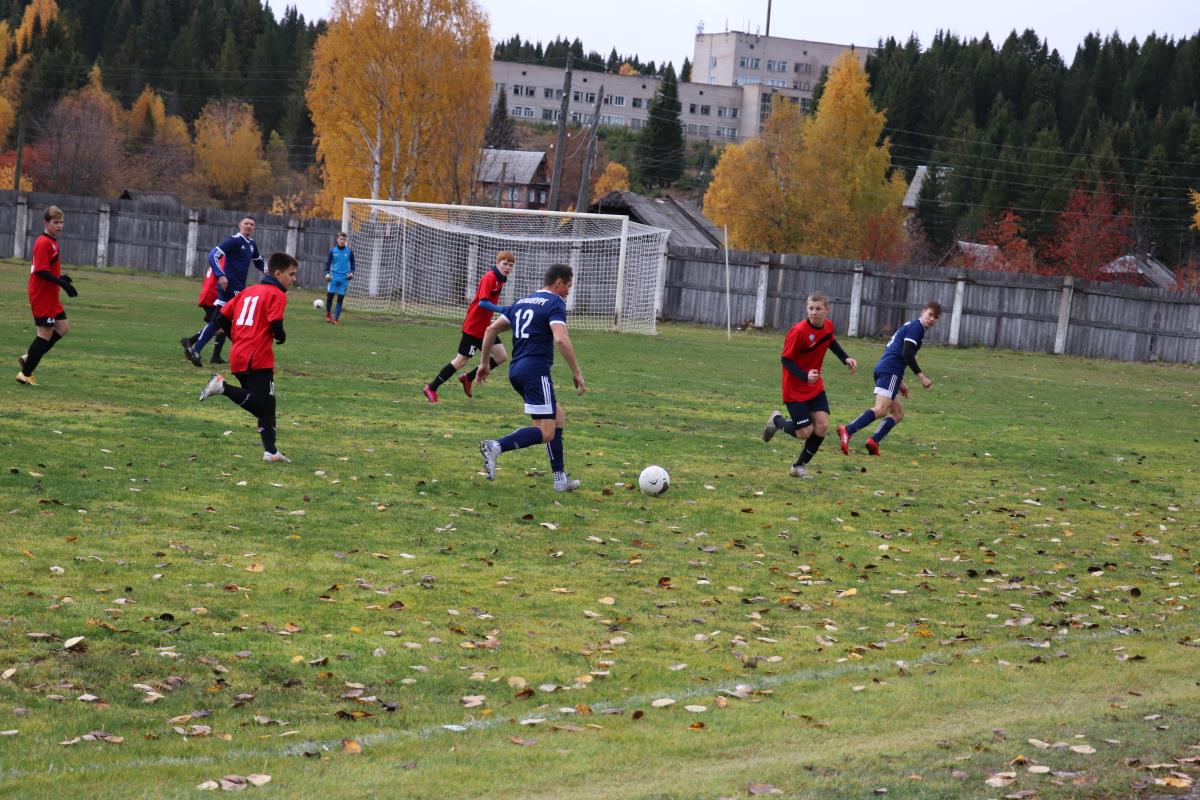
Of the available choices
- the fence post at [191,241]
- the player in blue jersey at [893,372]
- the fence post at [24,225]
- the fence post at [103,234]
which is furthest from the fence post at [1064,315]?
the fence post at [24,225]

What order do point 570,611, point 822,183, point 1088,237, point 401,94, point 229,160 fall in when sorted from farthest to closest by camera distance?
1. point 229,160
2. point 1088,237
3. point 822,183
4. point 401,94
5. point 570,611

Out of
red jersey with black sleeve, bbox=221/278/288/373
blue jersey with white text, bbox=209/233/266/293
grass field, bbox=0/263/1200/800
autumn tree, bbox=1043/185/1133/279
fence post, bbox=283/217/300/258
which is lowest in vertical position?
grass field, bbox=0/263/1200/800

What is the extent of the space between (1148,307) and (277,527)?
113 feet

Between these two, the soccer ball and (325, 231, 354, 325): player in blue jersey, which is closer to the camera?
the soccer ball

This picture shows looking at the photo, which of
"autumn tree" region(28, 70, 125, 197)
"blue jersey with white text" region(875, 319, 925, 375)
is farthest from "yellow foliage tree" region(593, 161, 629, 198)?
"blue jersey with white text" region(875, 319, 925, 375)

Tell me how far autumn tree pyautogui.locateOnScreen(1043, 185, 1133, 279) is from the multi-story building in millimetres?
85219

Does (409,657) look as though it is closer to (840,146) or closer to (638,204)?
(638,204)

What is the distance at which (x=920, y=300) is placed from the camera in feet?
130

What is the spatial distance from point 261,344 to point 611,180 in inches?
4153

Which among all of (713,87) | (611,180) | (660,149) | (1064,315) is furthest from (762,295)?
(713,87)

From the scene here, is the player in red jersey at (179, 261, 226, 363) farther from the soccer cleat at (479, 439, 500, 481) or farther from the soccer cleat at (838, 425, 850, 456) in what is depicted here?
the soccer cleat at (838, 425, 850, 456)

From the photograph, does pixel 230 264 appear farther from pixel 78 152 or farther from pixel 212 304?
pixel 78 152

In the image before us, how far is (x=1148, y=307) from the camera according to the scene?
124 ft

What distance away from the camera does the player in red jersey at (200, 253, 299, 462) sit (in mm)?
11609
